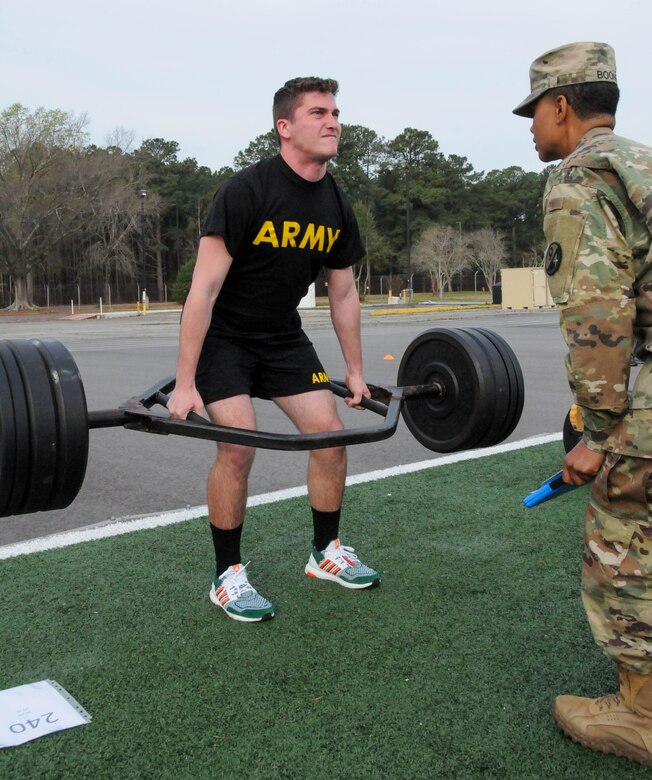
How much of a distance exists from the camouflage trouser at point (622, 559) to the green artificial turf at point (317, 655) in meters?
0.35

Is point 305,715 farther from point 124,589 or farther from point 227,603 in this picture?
point 124,589

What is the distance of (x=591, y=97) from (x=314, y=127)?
1233 millimetres

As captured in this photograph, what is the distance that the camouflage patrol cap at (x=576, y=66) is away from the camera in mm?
2107

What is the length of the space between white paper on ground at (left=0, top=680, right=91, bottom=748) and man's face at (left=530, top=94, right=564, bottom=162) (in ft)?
7.03

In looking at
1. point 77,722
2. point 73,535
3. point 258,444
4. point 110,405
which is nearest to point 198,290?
point 258,444

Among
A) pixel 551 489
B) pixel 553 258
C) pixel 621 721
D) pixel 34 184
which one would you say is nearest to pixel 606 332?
pixel 553 258

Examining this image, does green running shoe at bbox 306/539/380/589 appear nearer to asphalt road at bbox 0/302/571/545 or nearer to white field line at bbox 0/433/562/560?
white field line at bbox 0/433/562/560

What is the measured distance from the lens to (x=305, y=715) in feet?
8.03

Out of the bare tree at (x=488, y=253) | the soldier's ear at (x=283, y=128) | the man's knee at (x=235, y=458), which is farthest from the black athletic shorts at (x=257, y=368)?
the bare tree at (x=488, y=253)

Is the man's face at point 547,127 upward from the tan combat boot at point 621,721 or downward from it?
upward

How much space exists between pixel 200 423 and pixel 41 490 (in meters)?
0.54

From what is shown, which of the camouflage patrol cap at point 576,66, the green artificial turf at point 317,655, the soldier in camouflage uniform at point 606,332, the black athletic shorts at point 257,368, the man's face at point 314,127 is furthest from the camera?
the black athletic shorts at point 257,368

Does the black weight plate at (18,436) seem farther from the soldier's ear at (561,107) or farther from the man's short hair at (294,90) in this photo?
the soldier's ear at (561,107)

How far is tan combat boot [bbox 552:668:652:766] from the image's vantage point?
86.7 inches
